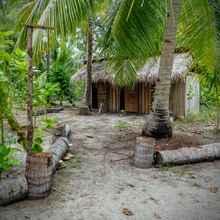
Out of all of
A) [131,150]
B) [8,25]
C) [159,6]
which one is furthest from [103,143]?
[8,25]

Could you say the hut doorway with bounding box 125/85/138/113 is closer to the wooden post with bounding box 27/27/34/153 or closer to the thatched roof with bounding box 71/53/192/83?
the thatched roof with bounding box 71/53/192/83

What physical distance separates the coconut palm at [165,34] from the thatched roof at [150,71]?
2.21 meters

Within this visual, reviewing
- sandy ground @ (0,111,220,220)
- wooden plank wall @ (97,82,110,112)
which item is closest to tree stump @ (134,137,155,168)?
sandy ground @ (0,111,220,220)

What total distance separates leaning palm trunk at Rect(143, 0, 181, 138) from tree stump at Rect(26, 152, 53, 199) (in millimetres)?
2889

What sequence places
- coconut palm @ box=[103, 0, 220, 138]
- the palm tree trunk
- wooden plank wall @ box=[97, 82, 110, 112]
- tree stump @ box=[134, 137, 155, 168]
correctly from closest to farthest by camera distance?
tree stump @ box=[134, 137, 155, 168], coconut palm @ box=[103, 0, 220, 138], the palm tree trunk, wooden plank wall @ box=[97, 82, 110, 112]

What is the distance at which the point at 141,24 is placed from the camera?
5316 millimetres

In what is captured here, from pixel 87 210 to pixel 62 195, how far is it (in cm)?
48

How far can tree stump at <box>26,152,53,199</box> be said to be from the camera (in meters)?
3.12

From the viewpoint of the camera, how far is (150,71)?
33.7 ft

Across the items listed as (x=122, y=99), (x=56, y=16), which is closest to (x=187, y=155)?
(x=56, y=16)

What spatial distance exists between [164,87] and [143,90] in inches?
237

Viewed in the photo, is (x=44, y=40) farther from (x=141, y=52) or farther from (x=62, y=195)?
(x=141, y=52)

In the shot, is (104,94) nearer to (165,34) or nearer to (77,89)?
(77,89)

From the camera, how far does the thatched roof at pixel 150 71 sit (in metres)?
9.29
